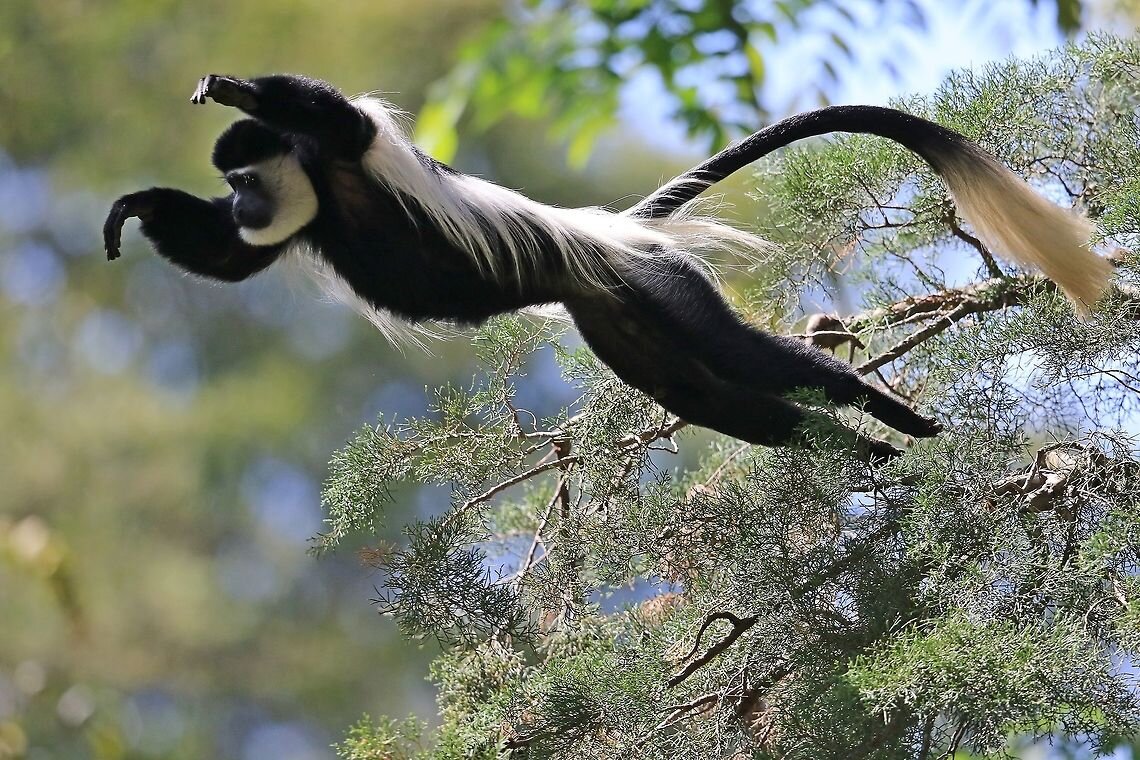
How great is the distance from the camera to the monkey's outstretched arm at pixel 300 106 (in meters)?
1.62

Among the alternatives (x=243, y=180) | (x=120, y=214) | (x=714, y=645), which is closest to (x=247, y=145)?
(x=243, y=180)

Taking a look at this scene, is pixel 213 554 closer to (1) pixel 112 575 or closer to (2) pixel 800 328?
(1) pixel 112 575

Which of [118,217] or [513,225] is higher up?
[118,217]

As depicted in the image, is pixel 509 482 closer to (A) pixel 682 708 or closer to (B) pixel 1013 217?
(A) pixel 682 708

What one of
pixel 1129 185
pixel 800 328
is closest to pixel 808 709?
pixel 1129 185

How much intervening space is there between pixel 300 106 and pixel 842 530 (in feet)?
3.33

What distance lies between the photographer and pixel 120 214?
1.86 m

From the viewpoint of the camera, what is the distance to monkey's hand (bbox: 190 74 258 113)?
1.57 meters

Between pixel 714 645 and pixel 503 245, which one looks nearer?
pixel 714 645

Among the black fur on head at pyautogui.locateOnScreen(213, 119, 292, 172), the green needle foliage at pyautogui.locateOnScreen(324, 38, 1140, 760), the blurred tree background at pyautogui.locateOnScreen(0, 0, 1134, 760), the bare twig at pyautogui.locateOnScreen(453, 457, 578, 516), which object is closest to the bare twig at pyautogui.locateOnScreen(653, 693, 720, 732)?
the green needle foliage at pyautogui.locateOnScreen(324, 38, 1140, 760)

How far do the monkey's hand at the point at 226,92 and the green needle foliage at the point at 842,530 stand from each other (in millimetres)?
523

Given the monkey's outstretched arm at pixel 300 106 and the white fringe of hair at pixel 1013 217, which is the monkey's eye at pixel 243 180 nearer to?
the monkey's outstretched arm at pixel 300 106

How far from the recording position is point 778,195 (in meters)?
1.96

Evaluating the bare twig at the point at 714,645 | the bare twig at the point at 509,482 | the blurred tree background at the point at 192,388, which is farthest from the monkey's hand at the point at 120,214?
the blurred tree background at the point at 192,388
